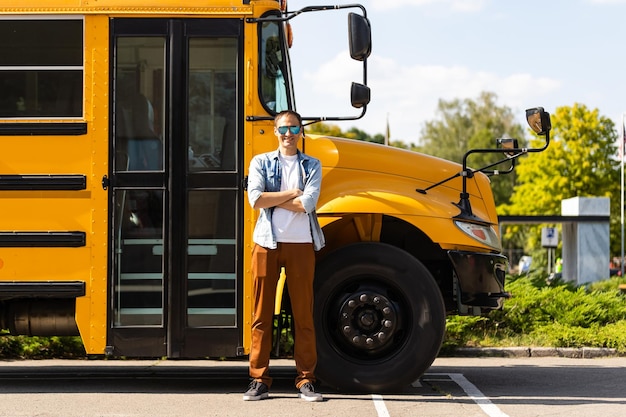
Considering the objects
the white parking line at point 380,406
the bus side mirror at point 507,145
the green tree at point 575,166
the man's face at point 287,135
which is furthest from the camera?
the green tree at point 575,166

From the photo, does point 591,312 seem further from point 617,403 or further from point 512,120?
point 512,120

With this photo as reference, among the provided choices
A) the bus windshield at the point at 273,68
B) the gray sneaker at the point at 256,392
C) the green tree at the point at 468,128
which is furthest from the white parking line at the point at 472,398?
the green tree at the point at 468,128

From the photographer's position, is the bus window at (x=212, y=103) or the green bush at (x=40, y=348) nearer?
the bus window at (x=212, y=103)

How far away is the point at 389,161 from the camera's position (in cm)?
711

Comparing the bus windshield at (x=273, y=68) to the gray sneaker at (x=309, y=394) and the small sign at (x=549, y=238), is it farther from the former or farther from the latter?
the small sign at (x=549, y=238)

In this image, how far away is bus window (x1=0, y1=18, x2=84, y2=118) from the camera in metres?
6.81

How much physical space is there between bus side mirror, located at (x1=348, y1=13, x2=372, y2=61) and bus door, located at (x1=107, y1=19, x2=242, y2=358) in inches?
35.0

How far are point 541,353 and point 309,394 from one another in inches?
174

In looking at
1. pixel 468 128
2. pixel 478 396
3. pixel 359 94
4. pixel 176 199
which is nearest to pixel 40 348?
pixel 176 199

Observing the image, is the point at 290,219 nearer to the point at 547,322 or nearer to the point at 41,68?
the point at 41,68

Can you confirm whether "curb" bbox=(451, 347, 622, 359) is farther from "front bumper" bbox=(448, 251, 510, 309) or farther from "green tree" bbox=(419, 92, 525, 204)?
"green tree" bbox=(419, 92, 525, 204)

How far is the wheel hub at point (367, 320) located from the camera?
6.73 m

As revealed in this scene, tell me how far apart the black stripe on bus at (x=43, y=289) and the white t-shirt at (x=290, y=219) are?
56.6 inches

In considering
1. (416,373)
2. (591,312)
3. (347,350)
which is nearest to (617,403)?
(416,373)
